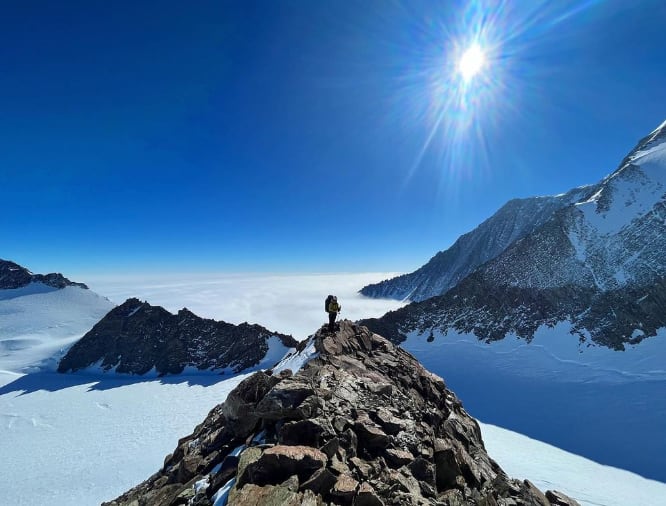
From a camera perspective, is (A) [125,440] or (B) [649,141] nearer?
(A) [125,440]

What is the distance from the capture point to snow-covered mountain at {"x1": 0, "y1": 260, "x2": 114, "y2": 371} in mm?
105625

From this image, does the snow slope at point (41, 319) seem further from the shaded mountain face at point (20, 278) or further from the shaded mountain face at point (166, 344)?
the shaded mountain face at point (166, 344)

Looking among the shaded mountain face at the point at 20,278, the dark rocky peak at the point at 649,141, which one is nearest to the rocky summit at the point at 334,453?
the dark rocky peak at the point at 649,141

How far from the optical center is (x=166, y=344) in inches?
3521

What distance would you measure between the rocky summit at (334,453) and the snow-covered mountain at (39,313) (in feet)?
403

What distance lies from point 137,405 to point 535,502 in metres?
71.2

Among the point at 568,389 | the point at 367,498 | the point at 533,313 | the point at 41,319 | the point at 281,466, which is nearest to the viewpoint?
the point at 367,498

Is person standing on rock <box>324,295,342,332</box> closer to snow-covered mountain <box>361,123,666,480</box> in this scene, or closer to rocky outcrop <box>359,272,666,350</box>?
snow-covered mountain <box>361,123,666,480</box>

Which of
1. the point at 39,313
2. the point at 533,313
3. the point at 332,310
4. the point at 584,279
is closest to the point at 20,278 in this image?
the point at 39,313

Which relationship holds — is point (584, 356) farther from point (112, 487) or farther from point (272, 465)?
point (112, 487)

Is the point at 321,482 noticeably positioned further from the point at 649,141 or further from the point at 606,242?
the point at 649,141

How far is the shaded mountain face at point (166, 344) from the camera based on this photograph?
84.3m

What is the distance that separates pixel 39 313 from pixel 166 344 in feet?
322

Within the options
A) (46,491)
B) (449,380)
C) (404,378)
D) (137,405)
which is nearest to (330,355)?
(404,378)
